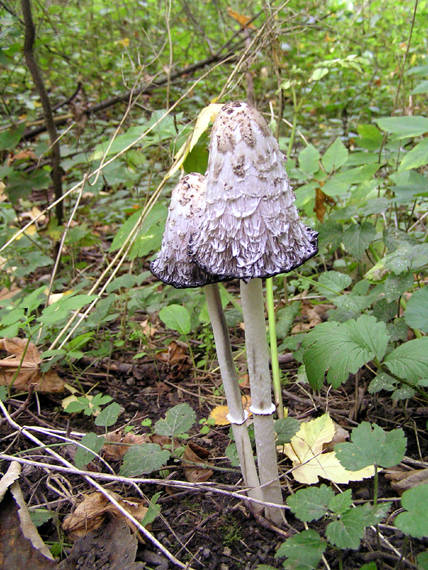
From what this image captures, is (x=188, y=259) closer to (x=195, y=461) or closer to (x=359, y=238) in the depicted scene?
(x=195, y=461)

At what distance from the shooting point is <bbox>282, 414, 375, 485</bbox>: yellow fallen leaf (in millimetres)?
1599

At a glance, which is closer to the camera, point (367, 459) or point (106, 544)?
point (367, 459)

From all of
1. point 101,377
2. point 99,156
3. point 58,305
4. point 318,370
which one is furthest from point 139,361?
point 318,370

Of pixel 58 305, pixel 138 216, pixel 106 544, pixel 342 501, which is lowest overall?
pixel 106 544

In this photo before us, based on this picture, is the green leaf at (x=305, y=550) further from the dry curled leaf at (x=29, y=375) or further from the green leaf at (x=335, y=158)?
the green leaf at (x=335, y=158)

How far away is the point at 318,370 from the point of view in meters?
1.45

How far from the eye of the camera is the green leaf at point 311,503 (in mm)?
1110

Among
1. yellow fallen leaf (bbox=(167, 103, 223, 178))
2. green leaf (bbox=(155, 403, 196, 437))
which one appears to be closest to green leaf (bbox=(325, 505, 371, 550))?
green leaf (bbox=(155, 403, 196, 437))

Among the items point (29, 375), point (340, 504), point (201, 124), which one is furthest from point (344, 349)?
point (29, 375)

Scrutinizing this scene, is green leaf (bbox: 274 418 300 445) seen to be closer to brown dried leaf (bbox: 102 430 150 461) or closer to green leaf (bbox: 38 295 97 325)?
brown dried leaf (bbox: 102 430 150 461)

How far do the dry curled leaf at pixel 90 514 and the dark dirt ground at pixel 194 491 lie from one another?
0.03 meters

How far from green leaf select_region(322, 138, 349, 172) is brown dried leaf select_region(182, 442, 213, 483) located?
1387 mm

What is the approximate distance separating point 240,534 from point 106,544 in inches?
16.1

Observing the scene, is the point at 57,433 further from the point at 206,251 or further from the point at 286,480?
the point at 206,251
